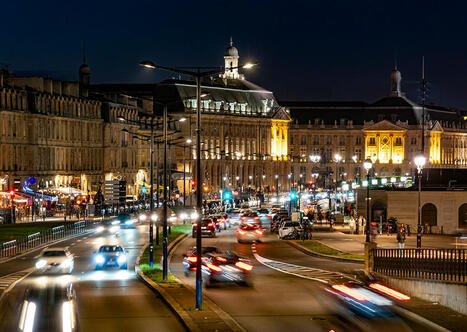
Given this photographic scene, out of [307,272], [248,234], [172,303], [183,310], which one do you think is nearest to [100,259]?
[307,272]

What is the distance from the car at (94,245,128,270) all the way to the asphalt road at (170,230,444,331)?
277cm

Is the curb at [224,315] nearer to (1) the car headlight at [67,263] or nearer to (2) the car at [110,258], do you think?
(1) the car headlight at [67,263]

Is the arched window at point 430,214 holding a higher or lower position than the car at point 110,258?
higher

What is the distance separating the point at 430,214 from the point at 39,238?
30.3m

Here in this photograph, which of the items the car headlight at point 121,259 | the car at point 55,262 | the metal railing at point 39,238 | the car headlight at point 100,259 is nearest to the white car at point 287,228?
the metal railing at point 39,238

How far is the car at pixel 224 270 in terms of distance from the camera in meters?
41.6

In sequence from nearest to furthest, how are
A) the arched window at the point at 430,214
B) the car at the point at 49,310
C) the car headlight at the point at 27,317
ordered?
1. the car at the point at 49,310
2. the car headlight at the point at 27,317
3. the arched window at the point at 430,214

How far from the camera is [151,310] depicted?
32.8 m

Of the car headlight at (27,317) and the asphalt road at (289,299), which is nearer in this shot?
the car headlight at (27,317)

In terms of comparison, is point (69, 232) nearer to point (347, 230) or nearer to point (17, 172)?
point (347, 230)

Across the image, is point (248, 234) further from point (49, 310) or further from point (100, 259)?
point (49, 310)

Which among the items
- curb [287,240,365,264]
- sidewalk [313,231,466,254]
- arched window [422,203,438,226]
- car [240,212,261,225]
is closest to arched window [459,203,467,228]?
arched window [422,203,438,226]

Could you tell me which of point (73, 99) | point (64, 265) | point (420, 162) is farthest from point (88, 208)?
point (64, 265)

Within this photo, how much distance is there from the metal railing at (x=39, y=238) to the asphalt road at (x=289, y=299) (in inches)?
393
